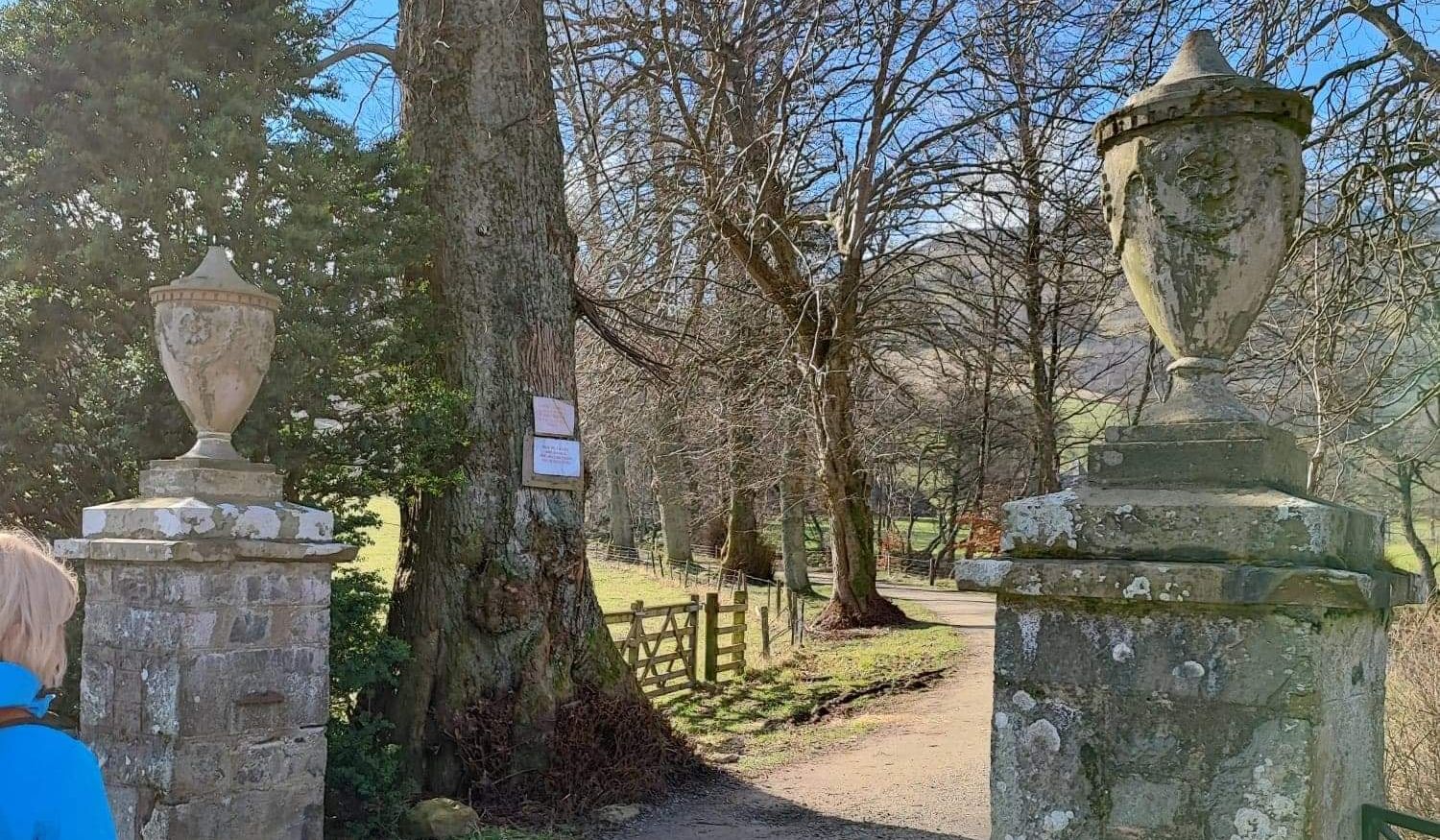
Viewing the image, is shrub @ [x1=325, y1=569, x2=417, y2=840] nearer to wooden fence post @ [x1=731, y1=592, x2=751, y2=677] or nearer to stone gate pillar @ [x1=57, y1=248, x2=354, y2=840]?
stone gate pillar @ [x1=57, y1=248, x2=354, y2=840]

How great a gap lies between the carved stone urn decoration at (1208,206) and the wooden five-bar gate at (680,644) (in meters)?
7.78

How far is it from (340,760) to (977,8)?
8008mm

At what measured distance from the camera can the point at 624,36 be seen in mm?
8680

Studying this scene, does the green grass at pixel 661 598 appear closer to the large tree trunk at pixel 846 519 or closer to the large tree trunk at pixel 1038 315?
the large tree trunk at pixel 846 519

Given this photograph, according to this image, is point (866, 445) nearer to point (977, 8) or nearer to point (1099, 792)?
point (977, 8)

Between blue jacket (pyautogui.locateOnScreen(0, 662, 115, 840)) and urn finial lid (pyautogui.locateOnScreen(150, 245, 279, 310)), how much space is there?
3449mm

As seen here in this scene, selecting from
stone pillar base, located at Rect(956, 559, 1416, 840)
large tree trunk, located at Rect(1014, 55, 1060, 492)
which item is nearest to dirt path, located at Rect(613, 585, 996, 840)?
stone pillar base, located at Rect(956, 559, 1416, 840)

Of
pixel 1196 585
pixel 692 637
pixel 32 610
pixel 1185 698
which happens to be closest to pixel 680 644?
pixel 692 637

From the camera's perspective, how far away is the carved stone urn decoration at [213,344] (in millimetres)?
5016

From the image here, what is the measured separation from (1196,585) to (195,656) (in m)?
4.19

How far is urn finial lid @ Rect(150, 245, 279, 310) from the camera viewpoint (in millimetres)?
5016

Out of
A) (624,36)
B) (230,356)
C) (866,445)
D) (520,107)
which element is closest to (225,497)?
(230,356)

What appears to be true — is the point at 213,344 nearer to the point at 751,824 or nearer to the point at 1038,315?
the point at 751,824

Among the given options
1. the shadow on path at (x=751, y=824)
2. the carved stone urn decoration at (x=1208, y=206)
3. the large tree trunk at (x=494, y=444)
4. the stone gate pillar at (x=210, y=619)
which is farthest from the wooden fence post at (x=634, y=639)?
the carved stone urn decoration at (x=1208, y=206)
